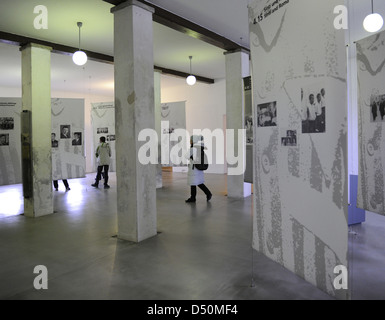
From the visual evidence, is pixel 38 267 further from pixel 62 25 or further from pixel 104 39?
pixel 104 39

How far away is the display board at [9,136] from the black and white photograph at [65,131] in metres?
1.64

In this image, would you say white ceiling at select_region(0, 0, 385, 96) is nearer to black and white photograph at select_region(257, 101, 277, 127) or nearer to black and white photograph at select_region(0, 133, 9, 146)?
black and white photograph at select_region(0, 133, 9, 146)

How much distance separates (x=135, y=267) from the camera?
4.07 m

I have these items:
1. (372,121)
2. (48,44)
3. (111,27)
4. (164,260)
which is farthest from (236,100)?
(164,260)

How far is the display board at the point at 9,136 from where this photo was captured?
9531mm

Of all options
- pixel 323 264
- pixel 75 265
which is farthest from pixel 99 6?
pixel 323 264

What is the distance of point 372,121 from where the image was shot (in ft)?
13.7

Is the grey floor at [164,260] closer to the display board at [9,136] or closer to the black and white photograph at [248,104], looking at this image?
the black and white photograph at [248,104]

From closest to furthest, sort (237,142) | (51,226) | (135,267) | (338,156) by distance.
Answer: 1. (338,156)
2. (135,267)
3. (51,226)
4. (237,142)

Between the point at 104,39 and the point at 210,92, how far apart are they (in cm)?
697

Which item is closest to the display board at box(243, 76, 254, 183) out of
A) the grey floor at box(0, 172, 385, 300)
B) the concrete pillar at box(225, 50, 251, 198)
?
the grey floor at box(0, 172, 385, 300)

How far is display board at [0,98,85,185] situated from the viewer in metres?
9.04

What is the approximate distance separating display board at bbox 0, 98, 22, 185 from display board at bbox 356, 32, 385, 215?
904cm

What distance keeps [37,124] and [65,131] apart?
216 centimetres
